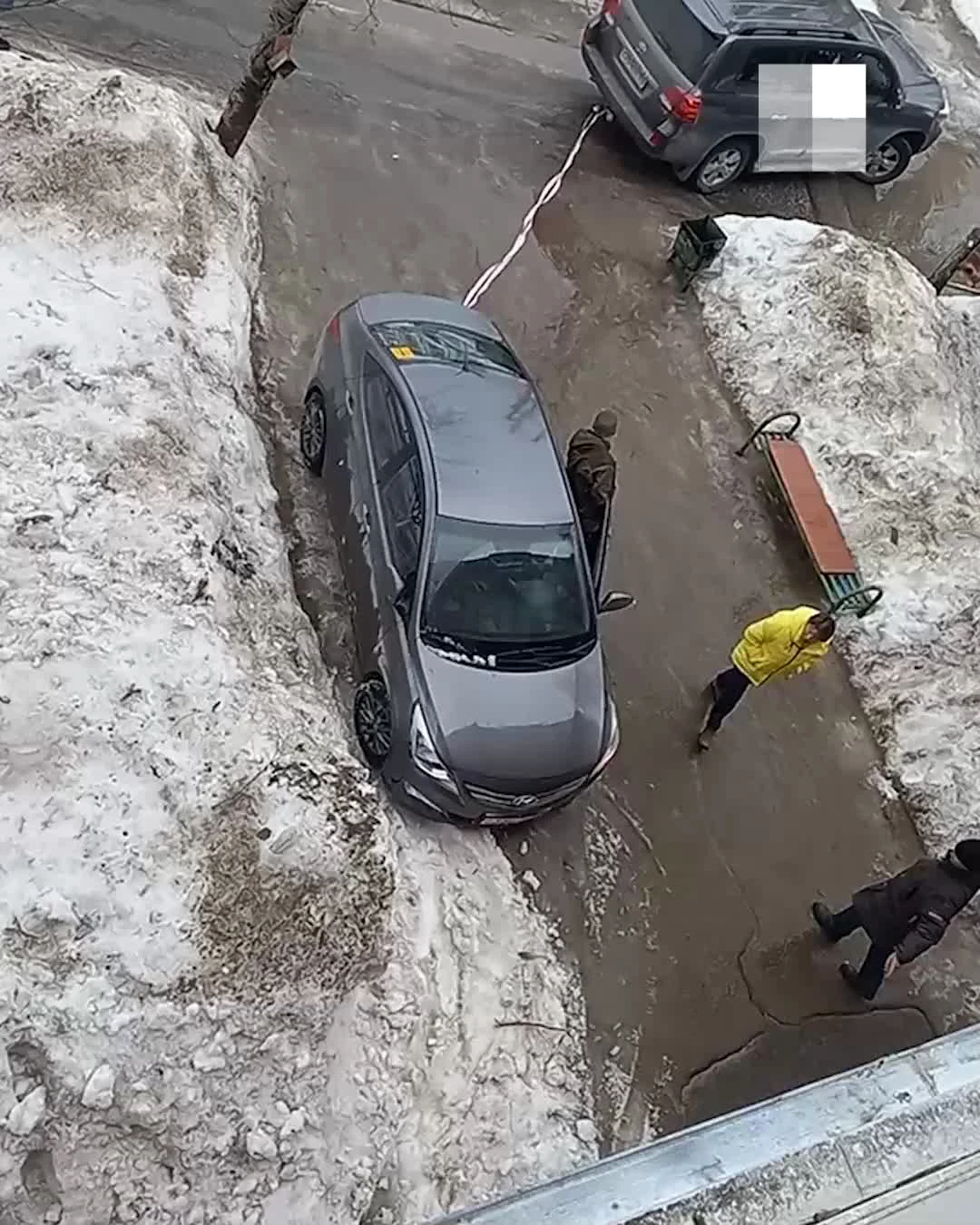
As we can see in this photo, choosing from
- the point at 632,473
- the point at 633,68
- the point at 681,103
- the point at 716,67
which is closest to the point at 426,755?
the point at 632,473

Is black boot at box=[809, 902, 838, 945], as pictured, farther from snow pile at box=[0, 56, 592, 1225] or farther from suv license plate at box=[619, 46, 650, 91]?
suv license plate at box=[619, 46, 650, 91]

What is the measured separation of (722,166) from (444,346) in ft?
20.2

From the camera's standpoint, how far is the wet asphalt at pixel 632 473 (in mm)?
7879

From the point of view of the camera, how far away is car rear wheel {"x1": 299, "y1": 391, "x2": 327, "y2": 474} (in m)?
9.02

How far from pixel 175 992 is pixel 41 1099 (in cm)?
75

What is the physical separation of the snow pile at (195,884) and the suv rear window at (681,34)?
6502mm

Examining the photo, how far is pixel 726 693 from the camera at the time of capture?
8461 mm

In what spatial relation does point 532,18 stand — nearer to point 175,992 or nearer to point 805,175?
point 805,175

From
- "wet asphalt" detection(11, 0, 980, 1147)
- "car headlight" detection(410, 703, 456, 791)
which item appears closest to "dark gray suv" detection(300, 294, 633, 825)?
"car headlight" detection(410, 703, 456, 791)

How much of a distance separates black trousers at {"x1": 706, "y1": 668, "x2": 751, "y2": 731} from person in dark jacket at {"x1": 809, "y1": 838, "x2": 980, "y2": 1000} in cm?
155

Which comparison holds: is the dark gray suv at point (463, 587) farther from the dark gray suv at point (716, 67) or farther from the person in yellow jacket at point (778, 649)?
the dark gray suv at point (716, 67)

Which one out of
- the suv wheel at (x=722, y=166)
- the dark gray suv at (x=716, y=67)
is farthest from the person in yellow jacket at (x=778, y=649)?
the suv wheel at (x=722, y=166)

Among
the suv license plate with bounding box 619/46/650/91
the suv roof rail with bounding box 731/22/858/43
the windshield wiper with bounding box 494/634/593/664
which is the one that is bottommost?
the windshield wiper with bounding box 494/634/593/664

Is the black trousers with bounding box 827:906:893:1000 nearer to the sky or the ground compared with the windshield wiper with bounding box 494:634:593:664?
nearer to the ground
